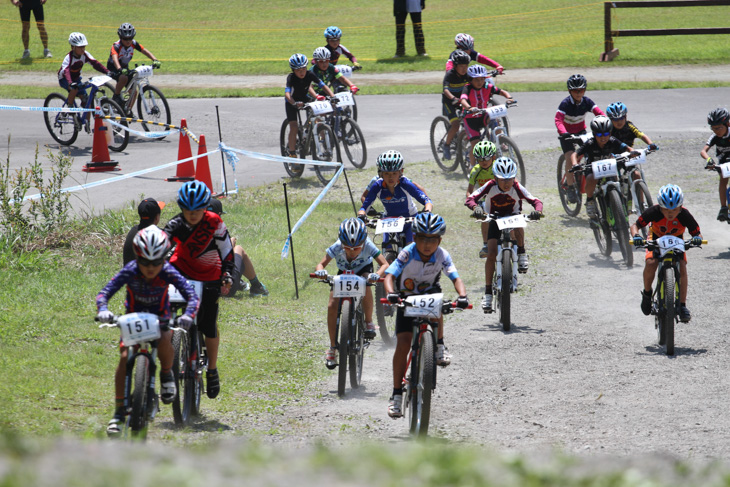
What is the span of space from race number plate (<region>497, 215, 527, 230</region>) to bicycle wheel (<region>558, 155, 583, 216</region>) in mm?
4801

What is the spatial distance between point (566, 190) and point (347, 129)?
470 centimetres

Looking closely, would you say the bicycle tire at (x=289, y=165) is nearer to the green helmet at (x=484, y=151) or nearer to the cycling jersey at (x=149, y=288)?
the green helmet at (x=484, y=151)

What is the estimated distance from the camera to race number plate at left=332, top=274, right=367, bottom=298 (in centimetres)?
870

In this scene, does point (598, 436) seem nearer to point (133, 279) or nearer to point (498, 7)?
point (133, 279)

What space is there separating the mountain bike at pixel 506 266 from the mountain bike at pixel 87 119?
10.4m

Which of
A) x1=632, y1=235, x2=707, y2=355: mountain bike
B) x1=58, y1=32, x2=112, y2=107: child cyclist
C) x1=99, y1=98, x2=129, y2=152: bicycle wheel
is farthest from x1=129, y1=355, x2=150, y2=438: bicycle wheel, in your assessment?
x1=58, y1=32, x2=112, y2=107: child cyclist

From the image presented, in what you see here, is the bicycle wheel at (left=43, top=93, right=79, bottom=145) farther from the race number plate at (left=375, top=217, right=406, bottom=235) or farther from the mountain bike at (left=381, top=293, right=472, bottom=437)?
the mountain bike at (left=381, top=293, right=472, bottom=437)

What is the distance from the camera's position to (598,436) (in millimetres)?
7477

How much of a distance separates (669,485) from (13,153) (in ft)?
56.5

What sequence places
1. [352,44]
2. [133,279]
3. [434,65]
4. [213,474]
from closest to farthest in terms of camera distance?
1. [213,474]
2. [133,279]
3. [434,65]
4. [352,44]

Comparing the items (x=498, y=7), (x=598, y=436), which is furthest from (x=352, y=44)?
(x=598, y=436)

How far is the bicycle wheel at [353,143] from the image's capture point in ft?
56.5

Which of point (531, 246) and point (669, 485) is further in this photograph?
point (531, 246)

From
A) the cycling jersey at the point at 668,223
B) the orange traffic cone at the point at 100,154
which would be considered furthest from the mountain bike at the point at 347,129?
the cycling jersey at the point at 668,223
